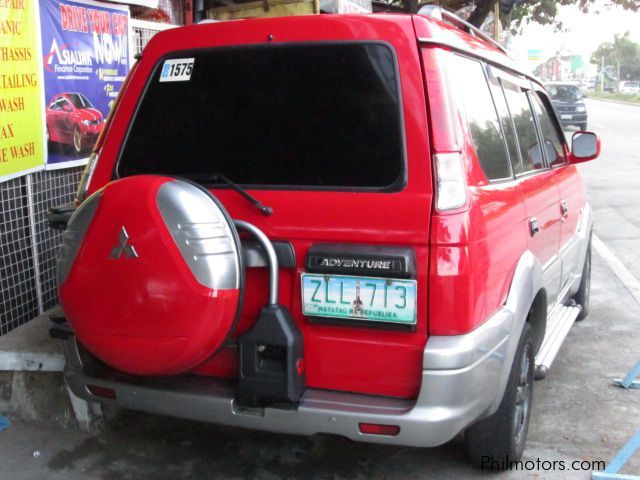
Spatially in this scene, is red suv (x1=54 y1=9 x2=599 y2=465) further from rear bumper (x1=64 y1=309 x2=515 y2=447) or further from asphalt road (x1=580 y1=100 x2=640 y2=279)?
asphalt road (x1=580 y1=100 x2=640 y2=279)

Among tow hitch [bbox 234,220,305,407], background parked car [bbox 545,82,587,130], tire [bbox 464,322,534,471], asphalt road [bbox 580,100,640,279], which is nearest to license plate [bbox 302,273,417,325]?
tow hitch [bbox 234,220,305,407]

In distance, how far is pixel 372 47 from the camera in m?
2.97

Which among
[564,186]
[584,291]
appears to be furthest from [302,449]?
[584,291]

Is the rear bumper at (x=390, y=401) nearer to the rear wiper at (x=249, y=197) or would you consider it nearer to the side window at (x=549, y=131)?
the rear wiper at (x=249, y=197)

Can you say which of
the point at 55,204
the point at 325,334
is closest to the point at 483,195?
the point at 325,334

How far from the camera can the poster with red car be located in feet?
16.9

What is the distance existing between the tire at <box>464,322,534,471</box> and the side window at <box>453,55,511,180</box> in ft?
2.53

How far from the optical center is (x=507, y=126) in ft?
12.2

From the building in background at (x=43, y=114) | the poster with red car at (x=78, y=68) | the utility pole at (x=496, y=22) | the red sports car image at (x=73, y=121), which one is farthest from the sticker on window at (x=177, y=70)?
the utility pole at (x=496, y=22)

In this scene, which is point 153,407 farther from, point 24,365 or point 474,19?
point 474,19

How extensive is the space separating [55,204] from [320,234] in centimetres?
307

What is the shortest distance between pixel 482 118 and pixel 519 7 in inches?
712

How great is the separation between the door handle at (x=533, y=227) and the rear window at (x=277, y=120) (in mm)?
1077

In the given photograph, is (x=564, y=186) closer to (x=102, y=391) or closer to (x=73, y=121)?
(x=102, y=391)
